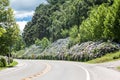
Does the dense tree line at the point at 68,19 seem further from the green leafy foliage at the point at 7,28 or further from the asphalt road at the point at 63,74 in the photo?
→ the asphalt road at the point at 63,74

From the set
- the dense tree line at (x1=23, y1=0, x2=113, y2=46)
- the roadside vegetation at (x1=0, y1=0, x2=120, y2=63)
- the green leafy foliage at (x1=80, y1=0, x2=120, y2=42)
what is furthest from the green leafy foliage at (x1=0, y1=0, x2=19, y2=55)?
the dense tree line at (x1=23, y1=0, x2=113, y2=46)

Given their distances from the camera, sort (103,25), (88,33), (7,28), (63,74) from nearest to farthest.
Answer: (63,74) → (7,28) → (103,25) → (88,33)

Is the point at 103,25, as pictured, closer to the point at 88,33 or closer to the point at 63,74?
the point at 88,33

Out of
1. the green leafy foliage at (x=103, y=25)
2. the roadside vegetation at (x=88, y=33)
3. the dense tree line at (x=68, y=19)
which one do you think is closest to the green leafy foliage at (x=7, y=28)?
the roadside vegetation at (x=88, y=33)

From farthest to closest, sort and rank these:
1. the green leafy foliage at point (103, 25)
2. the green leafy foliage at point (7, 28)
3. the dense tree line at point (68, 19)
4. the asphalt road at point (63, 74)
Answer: the dense tree line at point (68, 19), the green leafy foliage at point (103, 25), the green leafy foliage at point (7, 28), the asphalt road at point (63, 74)

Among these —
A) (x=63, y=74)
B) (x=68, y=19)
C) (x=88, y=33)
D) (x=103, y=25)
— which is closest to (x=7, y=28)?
(x=103, y=25)

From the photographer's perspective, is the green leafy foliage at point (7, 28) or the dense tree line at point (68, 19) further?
the dense tree line at point (68, 19)

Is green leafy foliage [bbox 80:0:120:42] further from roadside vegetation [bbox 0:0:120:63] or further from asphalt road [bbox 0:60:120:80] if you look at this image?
asphalt road [bbox 0:60:120:80]

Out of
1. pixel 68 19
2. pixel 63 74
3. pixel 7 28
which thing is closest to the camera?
pixel 63 74

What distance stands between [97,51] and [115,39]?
5.91 metres

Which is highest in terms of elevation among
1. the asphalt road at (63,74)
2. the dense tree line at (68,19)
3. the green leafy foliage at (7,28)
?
the dense tree line at (68,19)

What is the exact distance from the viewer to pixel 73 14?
137375mm

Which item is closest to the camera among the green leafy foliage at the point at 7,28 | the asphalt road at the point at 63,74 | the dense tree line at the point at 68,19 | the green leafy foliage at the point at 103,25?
the asphalt road at the point at 63,74

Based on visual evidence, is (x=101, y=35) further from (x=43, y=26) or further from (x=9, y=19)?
(x=43, y=26)
